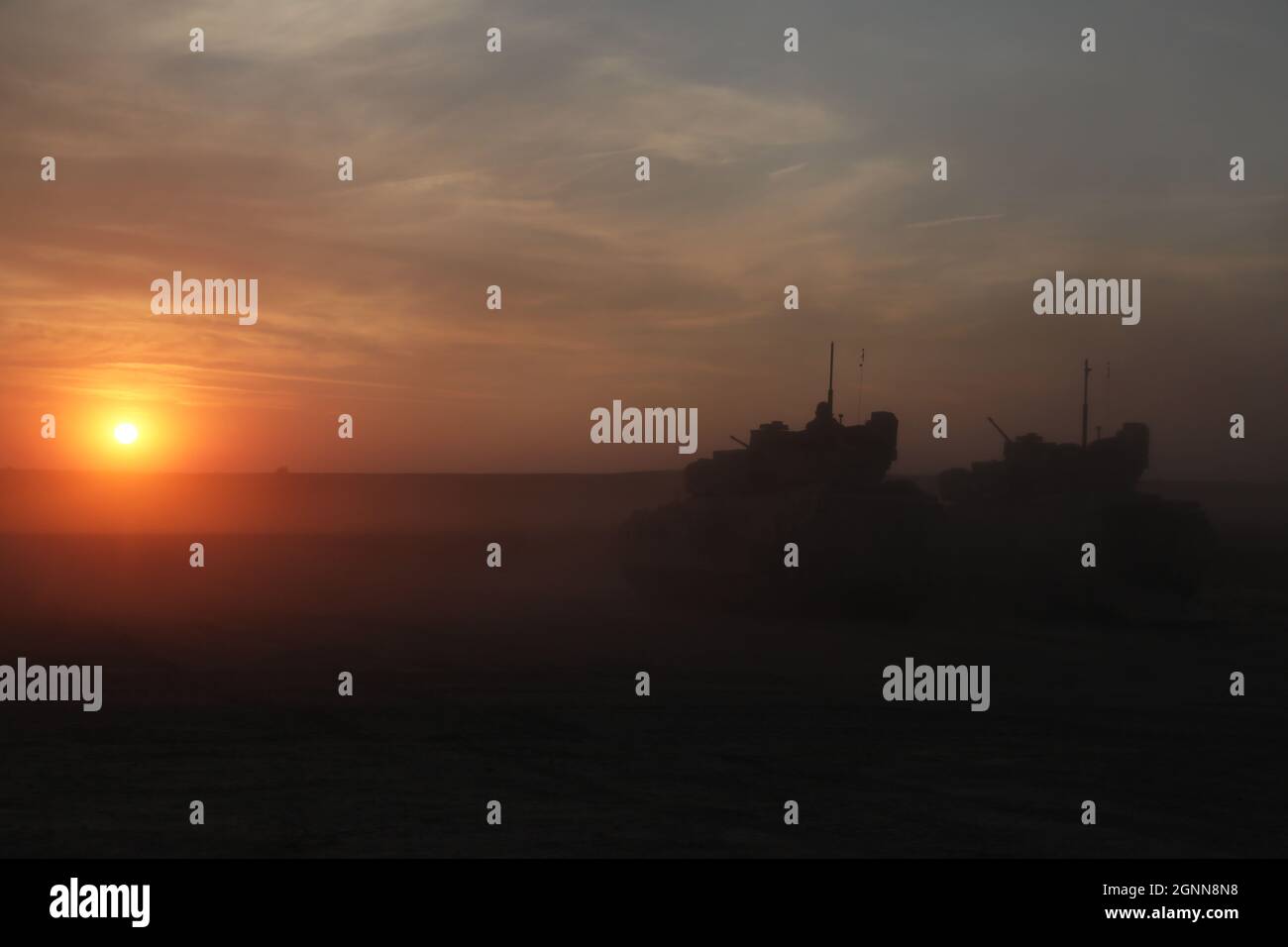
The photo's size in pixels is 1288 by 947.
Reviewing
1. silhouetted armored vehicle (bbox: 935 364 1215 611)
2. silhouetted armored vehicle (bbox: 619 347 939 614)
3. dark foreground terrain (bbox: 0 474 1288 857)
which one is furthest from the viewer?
silhouetted armored vehicle (bbox: 935 364 1215 611)

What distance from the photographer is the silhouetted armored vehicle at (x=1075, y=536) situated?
3281cm

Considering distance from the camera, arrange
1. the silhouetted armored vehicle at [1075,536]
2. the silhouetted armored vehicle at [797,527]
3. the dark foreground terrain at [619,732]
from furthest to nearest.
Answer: the silhouetted armored vehicle at [1075,536]
the silhouetted armored vehicle at [797,527]
the dark foreground terrain at [619,732]

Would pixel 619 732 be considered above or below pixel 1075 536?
Answer: below

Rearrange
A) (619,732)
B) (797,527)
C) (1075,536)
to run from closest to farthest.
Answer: (619,732), (797,527), (1075,536)

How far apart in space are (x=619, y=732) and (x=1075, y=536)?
19.7 m

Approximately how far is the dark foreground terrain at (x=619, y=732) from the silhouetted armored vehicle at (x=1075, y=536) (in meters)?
0.85

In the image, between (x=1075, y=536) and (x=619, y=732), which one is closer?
(x=619, y=732)

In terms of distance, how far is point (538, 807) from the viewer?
13.0 metres

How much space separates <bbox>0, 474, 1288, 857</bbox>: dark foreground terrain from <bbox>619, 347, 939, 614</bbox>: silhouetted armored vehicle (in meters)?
0.72

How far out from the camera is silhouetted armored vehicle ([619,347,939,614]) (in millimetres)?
29797

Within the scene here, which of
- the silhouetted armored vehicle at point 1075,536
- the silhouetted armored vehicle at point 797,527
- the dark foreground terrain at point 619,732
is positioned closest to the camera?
the dark foreground terrain at point 619,732

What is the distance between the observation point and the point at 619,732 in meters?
17.2

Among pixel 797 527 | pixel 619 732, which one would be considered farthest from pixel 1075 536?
pixel 619 732

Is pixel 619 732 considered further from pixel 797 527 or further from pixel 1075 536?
pixel 1075 536
